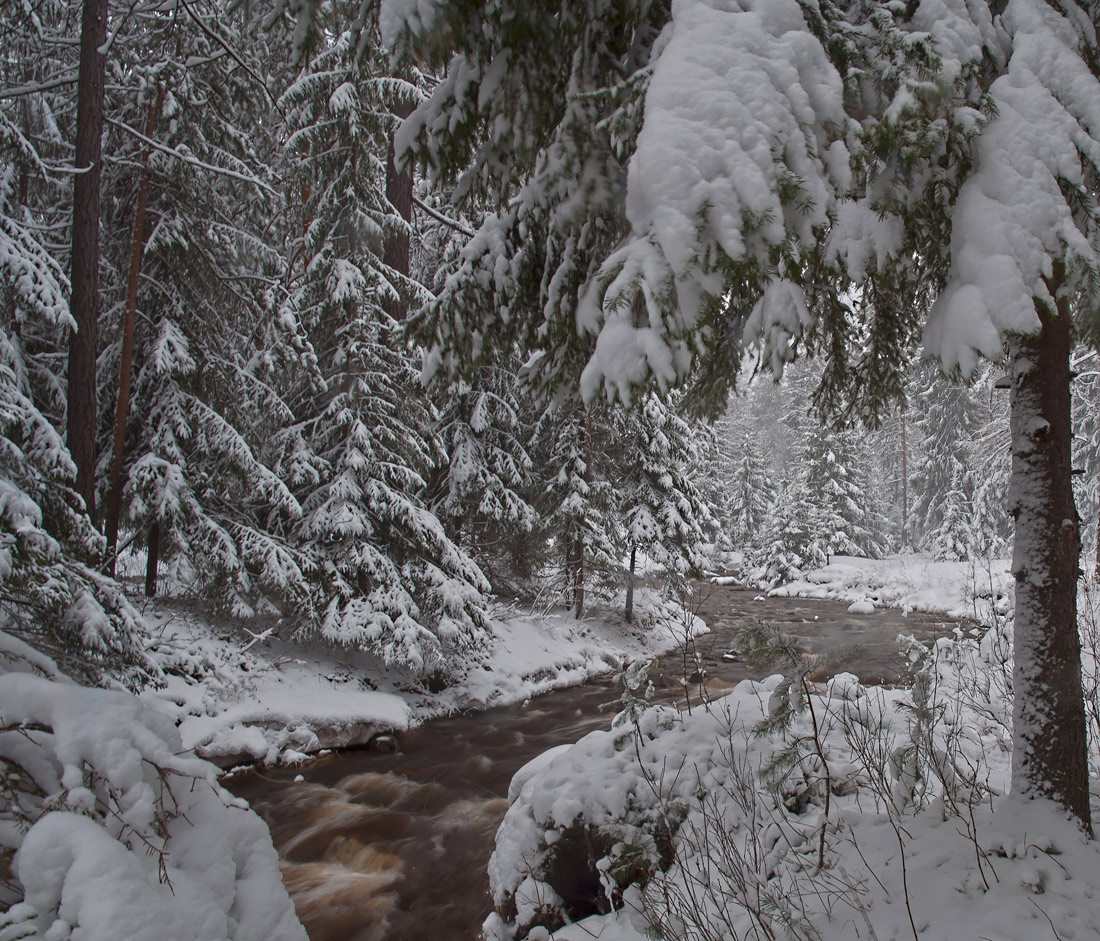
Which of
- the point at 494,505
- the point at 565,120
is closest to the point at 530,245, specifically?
the point at 565,120

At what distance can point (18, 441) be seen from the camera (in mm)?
6340

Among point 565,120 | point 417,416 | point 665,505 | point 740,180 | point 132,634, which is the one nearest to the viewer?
point 740,180

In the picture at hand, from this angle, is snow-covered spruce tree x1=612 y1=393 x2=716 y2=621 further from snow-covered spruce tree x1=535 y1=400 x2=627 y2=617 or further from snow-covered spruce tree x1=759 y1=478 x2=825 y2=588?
snow-covered spruce tree x1=759 y1=478 x2=825 y2=588

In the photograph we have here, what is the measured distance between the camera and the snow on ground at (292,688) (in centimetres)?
788

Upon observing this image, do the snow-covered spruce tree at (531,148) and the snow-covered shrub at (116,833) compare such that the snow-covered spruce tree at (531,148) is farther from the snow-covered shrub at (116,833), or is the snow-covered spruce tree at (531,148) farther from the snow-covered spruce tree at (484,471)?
the snow-covered spruce tree at (484,471)

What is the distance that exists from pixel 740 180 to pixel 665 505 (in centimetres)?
1402

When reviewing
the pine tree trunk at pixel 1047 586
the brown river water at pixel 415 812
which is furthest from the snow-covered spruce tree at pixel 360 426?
the pine tree trunk at pixel 1047 586

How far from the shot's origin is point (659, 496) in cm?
1589

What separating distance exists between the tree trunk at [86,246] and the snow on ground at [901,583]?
17774mm

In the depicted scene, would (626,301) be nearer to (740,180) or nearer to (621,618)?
(740,180)

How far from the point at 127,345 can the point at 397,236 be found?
4.29 meters

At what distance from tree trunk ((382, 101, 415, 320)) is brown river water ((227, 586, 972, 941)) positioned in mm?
6716

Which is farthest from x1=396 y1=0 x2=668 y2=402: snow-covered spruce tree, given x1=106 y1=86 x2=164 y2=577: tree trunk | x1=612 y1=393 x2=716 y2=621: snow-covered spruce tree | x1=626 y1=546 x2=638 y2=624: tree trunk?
x1=626 y1=546 x2=638 y2=624: tree trunk

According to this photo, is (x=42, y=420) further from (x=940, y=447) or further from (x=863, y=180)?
(x=940, y=447)
